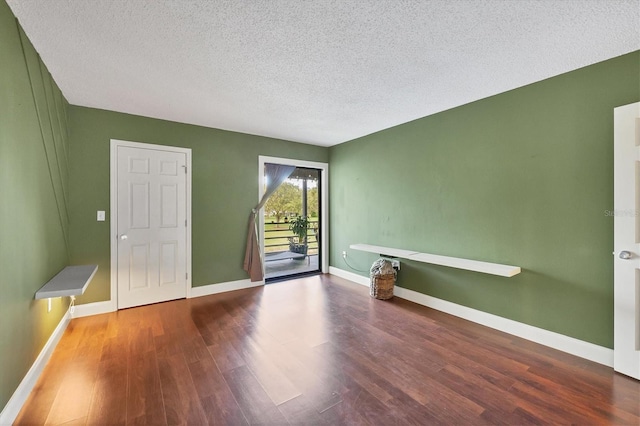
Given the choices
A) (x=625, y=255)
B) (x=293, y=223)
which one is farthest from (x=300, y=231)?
(x=625, y=255)

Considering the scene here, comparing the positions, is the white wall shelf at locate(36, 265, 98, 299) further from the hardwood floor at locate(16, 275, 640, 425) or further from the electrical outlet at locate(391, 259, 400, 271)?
the electrical outlet at locate(391, 259, 400, 271)

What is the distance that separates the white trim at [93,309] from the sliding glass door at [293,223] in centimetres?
301

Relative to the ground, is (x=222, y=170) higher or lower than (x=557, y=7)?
lower

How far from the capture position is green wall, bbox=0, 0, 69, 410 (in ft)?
5.41

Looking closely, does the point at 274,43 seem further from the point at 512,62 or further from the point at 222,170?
the point at 222,170

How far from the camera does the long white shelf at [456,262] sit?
263cm

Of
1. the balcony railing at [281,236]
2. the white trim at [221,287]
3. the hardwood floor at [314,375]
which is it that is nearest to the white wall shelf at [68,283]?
the hardwood floor at [314,375]

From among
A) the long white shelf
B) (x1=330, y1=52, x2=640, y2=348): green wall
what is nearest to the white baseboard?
(x1=330, y1=52, x2=640, y2=348): green wall

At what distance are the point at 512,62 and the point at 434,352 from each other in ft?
8.42

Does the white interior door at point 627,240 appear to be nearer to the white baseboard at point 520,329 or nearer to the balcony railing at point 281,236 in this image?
the white baseboard at point 520,329

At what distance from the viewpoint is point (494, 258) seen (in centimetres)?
293

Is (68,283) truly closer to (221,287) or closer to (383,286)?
(221,287)

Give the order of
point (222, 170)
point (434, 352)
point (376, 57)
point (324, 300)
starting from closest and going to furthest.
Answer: point (376, 57), point (434, 352), point (324, 300), point (222, 170)

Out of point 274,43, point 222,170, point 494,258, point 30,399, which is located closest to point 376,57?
point 274,43
